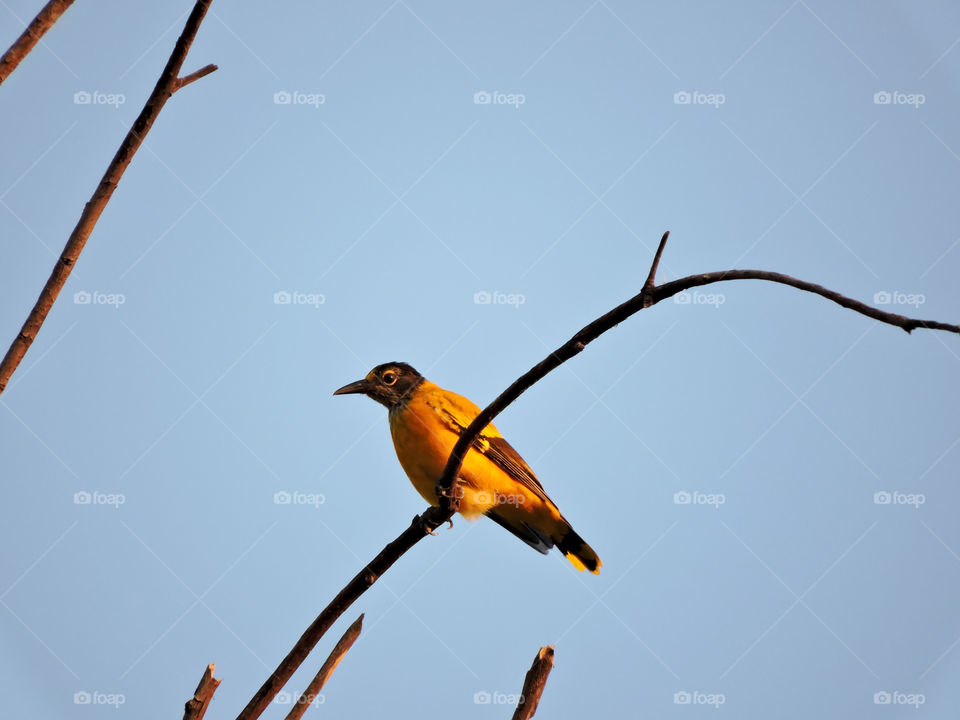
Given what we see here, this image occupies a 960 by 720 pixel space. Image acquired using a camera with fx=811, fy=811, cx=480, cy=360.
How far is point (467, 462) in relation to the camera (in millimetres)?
6953

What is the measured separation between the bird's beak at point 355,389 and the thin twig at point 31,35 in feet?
16.3

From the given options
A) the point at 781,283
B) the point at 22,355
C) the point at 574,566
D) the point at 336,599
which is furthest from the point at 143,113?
the point at 574,566

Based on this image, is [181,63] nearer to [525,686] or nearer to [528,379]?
[528,379]

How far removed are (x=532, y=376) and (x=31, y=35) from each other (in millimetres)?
2450

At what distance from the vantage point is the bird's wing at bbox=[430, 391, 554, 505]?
730cm

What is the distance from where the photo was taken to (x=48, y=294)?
3.23 m

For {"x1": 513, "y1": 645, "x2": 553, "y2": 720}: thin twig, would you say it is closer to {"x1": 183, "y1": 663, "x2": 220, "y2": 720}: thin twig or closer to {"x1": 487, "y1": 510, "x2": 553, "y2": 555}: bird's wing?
{"x1": 183, "y1": 663, "x2": 220, "y2": 720}: thin twig

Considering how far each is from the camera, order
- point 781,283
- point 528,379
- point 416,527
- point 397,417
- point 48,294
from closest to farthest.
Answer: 1. point 781,283
2. point 48,294
3. point 528,379
4. point 416,527
5. point 397,417

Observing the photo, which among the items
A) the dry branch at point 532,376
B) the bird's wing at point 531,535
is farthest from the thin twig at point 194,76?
the bird's wing at point 531,535

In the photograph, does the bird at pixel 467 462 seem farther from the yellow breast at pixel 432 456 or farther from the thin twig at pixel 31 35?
the thin twig at pixel 31 35

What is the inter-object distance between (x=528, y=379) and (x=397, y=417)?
391cm

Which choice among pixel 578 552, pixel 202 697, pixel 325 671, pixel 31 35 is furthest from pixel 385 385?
pixel 31 35

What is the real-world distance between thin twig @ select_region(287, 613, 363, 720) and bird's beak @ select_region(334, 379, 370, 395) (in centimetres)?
409

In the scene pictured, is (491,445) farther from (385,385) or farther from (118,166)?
(118,166)
